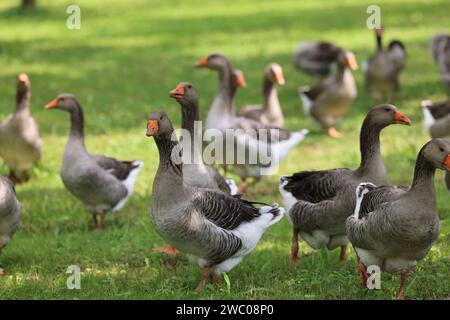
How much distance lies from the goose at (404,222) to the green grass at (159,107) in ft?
1.39

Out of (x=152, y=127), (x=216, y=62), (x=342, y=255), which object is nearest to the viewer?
(x=152, y=127)

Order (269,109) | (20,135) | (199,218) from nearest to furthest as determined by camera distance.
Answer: (199,218) → (20,135) → (269,109)

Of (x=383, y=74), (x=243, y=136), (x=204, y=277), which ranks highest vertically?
(x=383, y=74)

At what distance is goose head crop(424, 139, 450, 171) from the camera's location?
5938 millimetres

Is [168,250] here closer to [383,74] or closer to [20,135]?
[20,135]

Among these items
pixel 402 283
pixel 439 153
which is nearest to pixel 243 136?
pixel 402 283

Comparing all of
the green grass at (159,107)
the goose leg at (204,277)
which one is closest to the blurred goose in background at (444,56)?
the green grass at (159,107)

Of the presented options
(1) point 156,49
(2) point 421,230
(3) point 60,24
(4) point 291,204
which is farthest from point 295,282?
(3) point 60,24

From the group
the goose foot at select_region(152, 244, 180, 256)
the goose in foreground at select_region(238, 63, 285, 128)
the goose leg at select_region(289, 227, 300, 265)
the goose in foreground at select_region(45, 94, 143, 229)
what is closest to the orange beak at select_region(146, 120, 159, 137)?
the goose foot at select_region(152, 244, 180, 256)

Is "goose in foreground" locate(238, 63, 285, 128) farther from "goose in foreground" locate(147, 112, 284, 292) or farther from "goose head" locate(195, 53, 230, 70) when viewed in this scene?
"goose in foreground" locate(147, 112, 284, 292)

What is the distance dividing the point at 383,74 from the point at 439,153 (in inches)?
327

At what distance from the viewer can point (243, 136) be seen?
9.74 m

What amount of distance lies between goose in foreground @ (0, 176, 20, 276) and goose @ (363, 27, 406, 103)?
8302 mm

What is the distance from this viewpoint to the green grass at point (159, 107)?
698 centimetres
